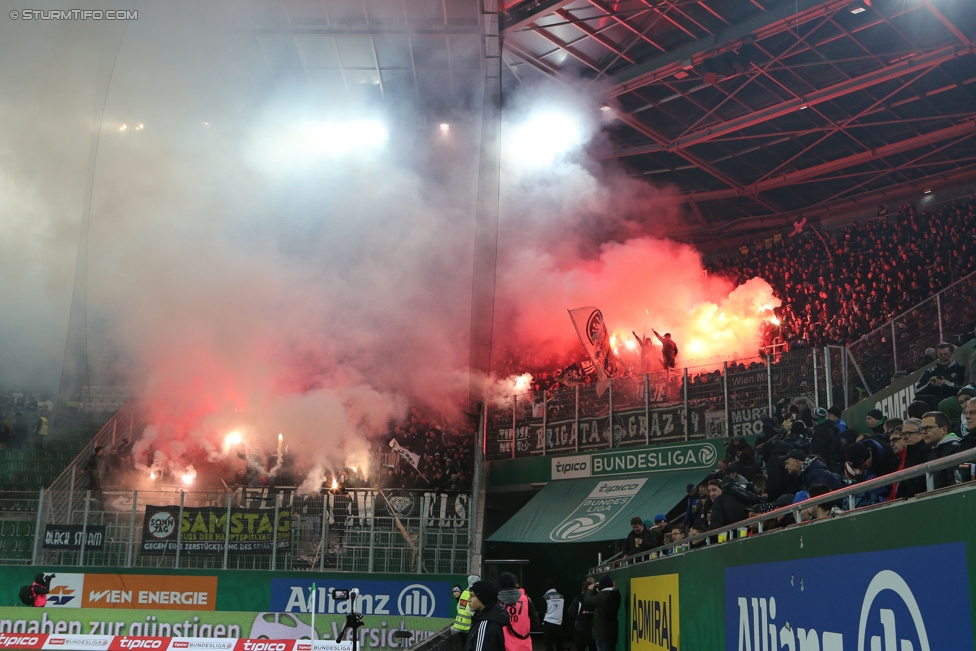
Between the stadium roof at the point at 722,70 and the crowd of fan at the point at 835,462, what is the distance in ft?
35.7

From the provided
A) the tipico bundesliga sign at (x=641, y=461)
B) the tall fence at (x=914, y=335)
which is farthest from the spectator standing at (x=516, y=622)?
the tipico bundesliga sign at (x=641, y=461)

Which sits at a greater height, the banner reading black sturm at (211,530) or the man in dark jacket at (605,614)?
the banner reading black sturm at (211,530)

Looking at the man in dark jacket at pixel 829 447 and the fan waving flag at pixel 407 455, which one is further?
the fan waving flag at pixel 407 455

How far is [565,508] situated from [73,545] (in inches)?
383

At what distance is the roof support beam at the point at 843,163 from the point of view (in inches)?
884

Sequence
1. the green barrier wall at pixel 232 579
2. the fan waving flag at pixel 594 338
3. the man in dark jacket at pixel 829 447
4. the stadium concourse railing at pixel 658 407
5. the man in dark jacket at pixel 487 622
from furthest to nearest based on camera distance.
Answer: the fan waving flag at pixel 594 338 < the green barrier wall at pixel 232 579 < the stadium concourse railing at pixel 658 407 < the man in dark jacket at pixel 829 447 < the man in dark jacket at pixel 487 622

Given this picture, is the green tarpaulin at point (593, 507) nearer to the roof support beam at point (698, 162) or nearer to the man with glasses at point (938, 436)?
the roof support beam at point (698, 162)

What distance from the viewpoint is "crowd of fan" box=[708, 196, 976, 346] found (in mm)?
19391

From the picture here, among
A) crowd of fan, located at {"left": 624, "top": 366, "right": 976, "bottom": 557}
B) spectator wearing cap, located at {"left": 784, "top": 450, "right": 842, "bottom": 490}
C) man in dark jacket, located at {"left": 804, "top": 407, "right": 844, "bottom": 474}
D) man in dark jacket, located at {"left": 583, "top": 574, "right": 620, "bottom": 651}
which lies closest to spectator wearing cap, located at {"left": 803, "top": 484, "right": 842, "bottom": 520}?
crowd of fan, located at {"left": 624, "top": 366, "right": 976, "bottom": 557}

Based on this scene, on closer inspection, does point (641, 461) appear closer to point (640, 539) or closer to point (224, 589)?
point (640, 539)

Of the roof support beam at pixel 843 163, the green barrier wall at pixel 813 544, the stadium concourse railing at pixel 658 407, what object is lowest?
the green barrier wall at pixel 813 544

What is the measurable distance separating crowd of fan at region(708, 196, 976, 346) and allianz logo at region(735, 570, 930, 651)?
49.7ft

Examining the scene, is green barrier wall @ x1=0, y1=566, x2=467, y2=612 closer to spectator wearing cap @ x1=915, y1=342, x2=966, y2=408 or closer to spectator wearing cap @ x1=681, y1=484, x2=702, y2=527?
spectator wearing cap @ x1=681, y1=484, x2=702, y2=527

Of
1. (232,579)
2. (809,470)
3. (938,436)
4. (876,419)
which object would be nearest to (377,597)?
(232,579)
